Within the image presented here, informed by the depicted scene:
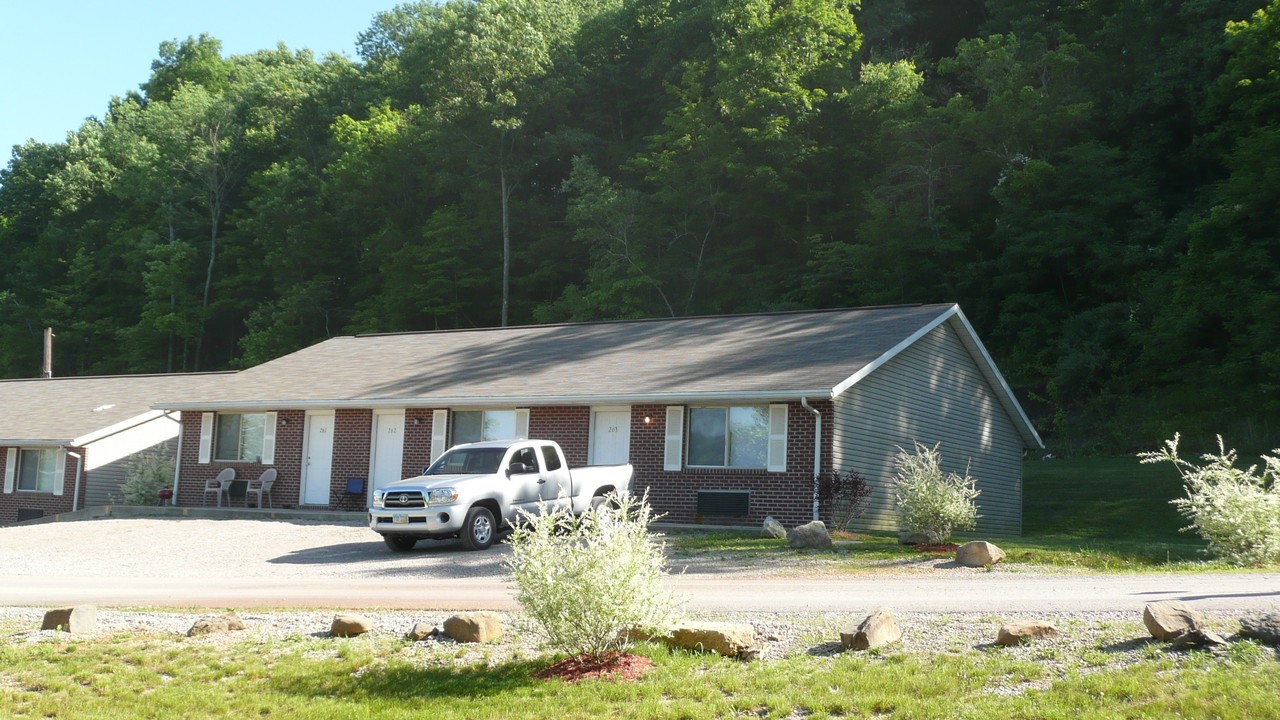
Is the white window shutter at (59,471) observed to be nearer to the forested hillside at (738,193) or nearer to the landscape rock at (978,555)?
the forested hillside at (738,193)

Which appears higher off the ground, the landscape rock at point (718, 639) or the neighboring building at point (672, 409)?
the neighboring building at point (672, 409)

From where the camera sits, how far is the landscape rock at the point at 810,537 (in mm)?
18094

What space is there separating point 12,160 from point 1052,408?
7364 centimetres

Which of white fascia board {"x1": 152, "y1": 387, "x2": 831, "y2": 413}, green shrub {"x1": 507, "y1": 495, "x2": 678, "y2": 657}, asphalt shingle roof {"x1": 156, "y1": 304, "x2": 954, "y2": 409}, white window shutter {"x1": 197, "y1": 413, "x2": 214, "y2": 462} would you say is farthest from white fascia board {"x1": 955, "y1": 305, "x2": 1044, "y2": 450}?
white window shutter {"x1": 197, "y1": 413, "x2": 214, "y2": 462}

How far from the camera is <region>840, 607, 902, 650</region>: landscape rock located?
8.98 m

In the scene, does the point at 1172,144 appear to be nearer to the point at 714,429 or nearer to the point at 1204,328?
the point at 1204,328

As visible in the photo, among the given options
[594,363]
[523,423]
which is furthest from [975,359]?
[523,423]

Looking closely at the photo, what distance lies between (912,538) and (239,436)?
18915 millimetres

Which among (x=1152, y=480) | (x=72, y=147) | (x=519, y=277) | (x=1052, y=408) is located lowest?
(x=1152, y=480)

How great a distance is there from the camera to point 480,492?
19.1 metres

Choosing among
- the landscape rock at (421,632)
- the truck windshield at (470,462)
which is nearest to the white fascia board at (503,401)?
the truck windshield at (470,462)

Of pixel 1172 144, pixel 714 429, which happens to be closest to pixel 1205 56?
pixel 1172 144

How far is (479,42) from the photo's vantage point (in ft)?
180

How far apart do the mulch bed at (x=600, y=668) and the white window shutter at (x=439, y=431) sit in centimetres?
1766
